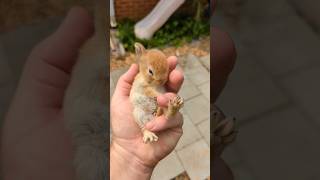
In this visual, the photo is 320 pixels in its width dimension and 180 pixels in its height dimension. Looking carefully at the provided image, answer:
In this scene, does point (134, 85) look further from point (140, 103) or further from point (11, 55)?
point (11, 55)

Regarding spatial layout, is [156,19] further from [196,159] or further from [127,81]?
[127,81]

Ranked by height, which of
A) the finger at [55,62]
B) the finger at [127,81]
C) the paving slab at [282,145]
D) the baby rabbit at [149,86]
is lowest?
the finger at [127,81]

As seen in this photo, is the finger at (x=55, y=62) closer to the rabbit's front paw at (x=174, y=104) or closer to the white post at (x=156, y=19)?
the rabbit's front paw at (x=174, y=104)

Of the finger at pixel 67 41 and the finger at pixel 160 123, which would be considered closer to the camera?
the finger at pixel 67 41

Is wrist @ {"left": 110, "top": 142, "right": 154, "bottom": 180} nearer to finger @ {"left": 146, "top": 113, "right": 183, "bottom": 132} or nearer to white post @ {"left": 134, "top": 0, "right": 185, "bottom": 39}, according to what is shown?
finger @ {"left": 146, "top": 113, "right": 183, "bottom": 132}

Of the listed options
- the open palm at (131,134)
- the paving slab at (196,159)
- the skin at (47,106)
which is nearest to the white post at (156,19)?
the paving slab at (196,159)

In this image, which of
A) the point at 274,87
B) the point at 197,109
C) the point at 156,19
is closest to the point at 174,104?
the point at 274,87

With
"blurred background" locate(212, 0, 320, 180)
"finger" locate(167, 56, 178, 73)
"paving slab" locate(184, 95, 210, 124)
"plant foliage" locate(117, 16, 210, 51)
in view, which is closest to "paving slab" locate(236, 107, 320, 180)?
"blurred background" locate(212, 0, 320, 180)
